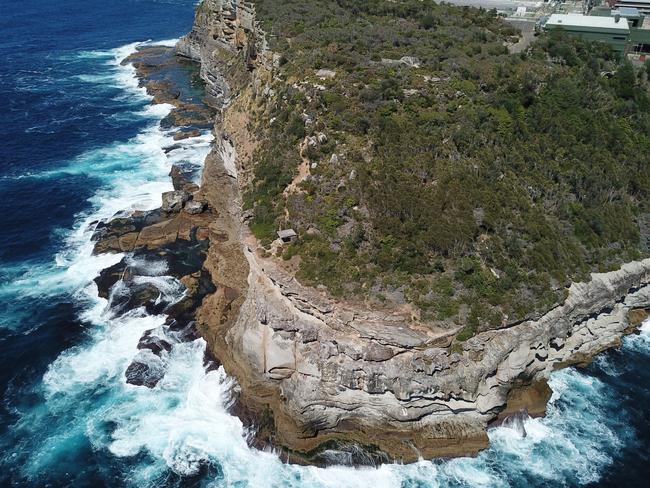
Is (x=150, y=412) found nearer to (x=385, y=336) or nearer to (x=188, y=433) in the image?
(x=188, y=433)

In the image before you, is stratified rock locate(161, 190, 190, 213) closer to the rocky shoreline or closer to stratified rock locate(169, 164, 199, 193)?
stratified rock locate(169, 164, 199, 193)

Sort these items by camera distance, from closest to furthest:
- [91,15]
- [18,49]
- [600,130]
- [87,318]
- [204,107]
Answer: [87,318], [600,130], [204,107], [18,49], [91,15]

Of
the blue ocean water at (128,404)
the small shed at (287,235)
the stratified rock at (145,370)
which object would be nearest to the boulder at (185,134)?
the blue ocean water at (128,404)

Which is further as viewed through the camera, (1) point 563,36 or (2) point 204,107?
(2) point 204,107

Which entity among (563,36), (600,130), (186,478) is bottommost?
(186,478)

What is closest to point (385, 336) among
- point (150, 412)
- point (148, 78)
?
point (150, 412)

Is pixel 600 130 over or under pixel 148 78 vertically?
over
